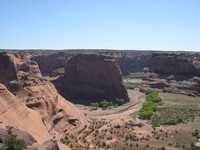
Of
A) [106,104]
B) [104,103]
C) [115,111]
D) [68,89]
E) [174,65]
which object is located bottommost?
[115,111]

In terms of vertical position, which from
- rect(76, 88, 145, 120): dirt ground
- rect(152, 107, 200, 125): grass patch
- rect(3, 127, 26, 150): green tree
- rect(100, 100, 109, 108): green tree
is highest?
rect(3, 127, 26, 150): green tree

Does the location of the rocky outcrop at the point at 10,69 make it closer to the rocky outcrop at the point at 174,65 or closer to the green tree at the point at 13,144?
the green tree at the point at 13,144

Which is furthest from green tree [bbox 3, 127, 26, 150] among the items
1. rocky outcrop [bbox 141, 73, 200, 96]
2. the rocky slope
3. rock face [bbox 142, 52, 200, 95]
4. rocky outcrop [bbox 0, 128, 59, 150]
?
rock face [bbox 142, 52, 200, 95]

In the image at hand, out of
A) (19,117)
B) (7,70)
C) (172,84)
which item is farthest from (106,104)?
(19,117)

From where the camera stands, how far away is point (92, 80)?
117 m

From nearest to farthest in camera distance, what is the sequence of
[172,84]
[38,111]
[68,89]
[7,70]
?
[38,111] → [7,70] → [68,89] → [172,84]

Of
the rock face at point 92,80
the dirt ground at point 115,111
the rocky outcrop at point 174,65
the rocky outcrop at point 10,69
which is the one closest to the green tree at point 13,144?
the rocky outcrop at point 10,69

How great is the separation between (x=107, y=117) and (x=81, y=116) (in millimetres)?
20979

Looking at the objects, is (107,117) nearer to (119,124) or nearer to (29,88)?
(119,124)

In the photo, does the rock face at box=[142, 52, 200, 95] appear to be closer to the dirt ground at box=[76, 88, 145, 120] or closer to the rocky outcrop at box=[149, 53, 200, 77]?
the rocky outcrop at box=[149, 53, 200, 77]

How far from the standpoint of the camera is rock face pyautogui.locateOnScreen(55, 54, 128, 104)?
113750 mm

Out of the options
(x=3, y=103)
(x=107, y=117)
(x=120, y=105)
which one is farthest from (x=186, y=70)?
(x=3, y=103)

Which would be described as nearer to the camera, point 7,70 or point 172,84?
point 7,70

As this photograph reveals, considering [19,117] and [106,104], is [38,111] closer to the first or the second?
[19,117]
